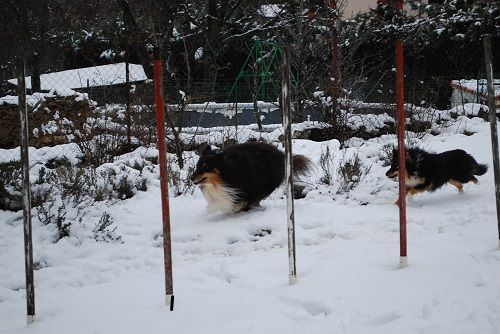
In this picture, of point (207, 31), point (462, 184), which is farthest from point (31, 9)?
point (207, 31)

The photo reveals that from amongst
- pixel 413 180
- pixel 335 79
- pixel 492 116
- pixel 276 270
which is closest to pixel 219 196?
pixel 276 270

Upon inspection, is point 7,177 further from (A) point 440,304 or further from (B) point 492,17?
(B) point 492,17

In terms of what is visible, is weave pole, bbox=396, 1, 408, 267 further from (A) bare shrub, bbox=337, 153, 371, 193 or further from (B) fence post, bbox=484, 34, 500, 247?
(A) bare shrub, bbox=337, 153, 371, 193

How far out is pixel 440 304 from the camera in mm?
2623

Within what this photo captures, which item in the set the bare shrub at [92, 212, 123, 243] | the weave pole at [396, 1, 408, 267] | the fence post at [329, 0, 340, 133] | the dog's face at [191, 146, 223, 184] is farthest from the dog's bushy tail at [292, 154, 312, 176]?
the fence post at [329, 0, 340, 133]

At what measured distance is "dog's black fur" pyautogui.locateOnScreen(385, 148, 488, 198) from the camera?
5.81m

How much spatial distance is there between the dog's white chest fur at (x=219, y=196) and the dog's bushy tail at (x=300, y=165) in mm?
1081

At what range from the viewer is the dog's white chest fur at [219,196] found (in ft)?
17.9

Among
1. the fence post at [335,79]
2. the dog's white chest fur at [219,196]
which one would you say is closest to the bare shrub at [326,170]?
the dog's white chest fur at [219,196]

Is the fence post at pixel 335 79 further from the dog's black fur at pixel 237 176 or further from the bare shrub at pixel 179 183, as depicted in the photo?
the dog's black fur at pixel 237 176

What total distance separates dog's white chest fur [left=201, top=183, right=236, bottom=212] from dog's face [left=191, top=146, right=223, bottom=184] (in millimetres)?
80

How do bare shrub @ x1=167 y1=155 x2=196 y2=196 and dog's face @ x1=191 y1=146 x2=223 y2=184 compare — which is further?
bare shrub @ x1=167 y1=155 x2=196 y2=196

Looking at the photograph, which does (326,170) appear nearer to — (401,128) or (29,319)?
(401,128)

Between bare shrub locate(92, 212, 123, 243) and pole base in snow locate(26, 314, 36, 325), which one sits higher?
bare shrub locate(92, 212, 123, 243)
